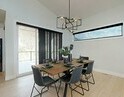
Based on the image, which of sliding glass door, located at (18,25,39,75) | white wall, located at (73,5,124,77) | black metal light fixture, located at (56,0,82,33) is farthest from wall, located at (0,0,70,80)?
white wall, located at (73,5,124,77)

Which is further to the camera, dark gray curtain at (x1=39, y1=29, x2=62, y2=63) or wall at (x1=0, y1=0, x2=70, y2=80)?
dark gray curtain at (x1=39, y1=29, x2=62, y2=63)

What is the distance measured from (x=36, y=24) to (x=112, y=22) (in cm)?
340

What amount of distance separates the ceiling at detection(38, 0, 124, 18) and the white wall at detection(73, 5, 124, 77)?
0.29 meters

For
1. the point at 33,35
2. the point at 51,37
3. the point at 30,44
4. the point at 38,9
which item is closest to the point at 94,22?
the point at 51,37

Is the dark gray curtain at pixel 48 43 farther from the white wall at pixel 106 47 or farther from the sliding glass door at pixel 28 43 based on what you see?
the white wall at pixel 106 47

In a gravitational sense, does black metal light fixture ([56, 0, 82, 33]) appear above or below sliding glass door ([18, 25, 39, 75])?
above

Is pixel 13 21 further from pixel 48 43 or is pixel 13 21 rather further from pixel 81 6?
pixel 81 6

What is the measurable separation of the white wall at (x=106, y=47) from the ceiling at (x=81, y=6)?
287mm

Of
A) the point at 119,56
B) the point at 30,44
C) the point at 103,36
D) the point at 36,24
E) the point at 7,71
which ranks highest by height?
the point at 36,24

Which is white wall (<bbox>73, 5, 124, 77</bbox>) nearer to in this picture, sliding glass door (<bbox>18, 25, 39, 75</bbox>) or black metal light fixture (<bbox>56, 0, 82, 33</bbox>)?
black metal light fixture (<bbox>56, 0, 82, 33</bbox>)

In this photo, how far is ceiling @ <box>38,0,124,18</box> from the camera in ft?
13.1

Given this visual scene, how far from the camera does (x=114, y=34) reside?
4.36 m

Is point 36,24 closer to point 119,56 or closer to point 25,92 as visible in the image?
point 25,92

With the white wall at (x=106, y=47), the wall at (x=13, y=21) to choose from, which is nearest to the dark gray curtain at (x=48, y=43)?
the wall at (x=13, y=21)
